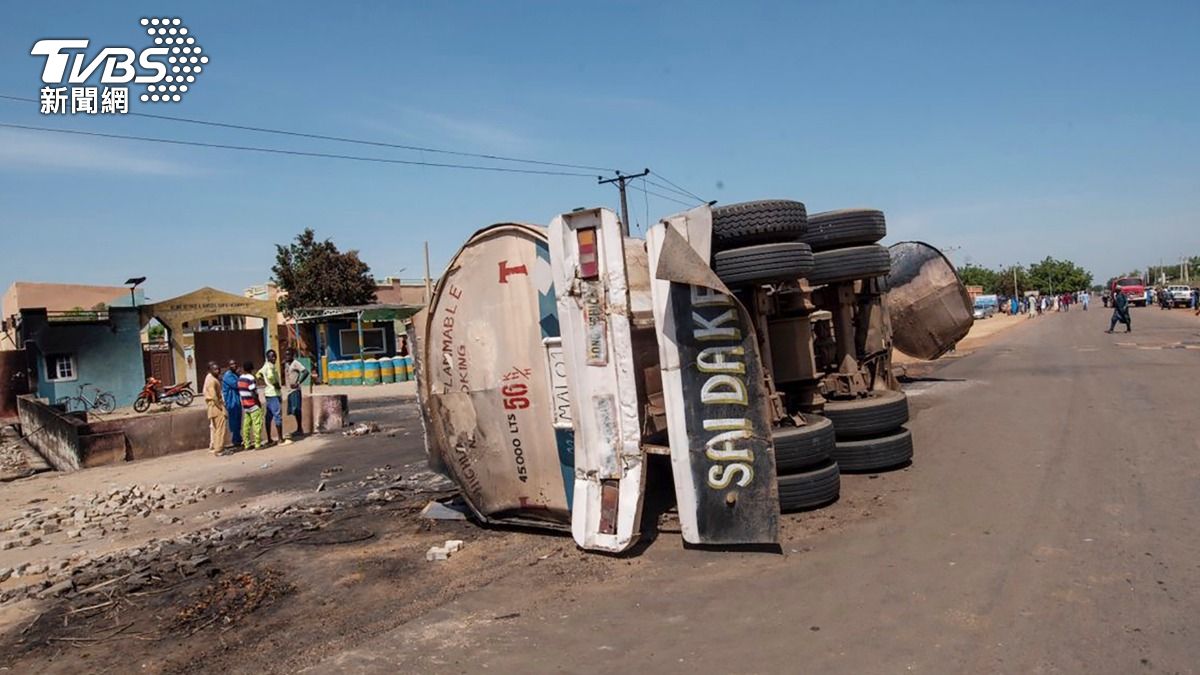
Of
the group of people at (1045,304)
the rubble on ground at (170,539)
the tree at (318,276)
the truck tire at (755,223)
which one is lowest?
the rubble on ground at (170,539)

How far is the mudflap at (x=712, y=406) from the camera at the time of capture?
5.15m

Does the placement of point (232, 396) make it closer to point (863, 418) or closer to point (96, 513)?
point (96, 513)

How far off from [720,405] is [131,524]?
6601mm

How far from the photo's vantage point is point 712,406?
529 centimetres

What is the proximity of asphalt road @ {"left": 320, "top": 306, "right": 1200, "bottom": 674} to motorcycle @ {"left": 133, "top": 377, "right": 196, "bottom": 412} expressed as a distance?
2395cm

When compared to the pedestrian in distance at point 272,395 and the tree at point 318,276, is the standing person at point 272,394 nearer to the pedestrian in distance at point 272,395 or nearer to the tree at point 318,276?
the pedestrian in distance at point 272,395

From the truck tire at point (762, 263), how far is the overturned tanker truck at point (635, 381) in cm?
2

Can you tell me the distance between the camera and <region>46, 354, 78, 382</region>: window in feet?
81.7

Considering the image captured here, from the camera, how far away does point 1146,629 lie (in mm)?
3713

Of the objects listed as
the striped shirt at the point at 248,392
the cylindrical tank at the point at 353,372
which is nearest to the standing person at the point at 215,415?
the striped shirt at the point at 248,392

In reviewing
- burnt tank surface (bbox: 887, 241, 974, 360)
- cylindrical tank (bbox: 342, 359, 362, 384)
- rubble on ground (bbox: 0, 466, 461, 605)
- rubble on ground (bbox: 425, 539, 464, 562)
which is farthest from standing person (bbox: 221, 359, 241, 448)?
cylindrical tank (bbox: 342, 359, 362, 384)

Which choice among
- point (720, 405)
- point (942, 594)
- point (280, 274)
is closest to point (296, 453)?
point (720, 405)

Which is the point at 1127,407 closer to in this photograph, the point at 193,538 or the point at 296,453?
the point at 193,538

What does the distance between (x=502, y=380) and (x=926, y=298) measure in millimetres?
9735
